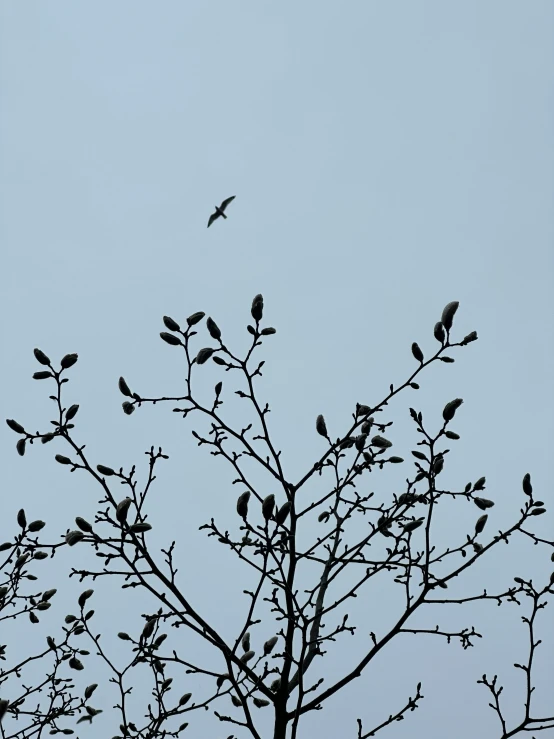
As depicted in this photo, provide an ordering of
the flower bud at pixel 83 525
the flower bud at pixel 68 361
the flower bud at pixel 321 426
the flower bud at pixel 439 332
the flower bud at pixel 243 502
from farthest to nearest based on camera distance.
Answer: the flower bud at pixel 321 426 → the flower bud at pixel 68 361 → the flower bud at pixel 439 332 → the flower bud at pixel 243 502 → the flower bud at pixel 83 525

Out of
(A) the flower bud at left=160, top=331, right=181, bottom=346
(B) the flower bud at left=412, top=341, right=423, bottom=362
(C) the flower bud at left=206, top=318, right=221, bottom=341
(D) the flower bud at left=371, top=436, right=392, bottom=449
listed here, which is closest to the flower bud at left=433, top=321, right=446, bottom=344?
(B) the flower bud at left=412, top=341, right=423, bottom=362

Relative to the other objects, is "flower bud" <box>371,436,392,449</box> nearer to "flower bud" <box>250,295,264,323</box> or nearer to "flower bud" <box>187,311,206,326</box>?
"flower bud" <box>250,295,264,323</box>

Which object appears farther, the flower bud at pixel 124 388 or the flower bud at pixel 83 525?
the flower bud at pixel 124 388

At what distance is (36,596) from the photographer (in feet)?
19.1

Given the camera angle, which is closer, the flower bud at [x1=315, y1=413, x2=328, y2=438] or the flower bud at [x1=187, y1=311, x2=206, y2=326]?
the flower bud at [x1=187, y1=311, x2=206, y2=326]

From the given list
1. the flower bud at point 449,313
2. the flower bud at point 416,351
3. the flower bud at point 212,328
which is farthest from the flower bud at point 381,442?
the flower bud at point 212,328

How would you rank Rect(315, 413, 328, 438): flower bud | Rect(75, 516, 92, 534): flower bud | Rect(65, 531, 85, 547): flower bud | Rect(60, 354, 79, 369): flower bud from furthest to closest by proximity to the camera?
Rect(315, 413, 328, 438): flower bud < Rect(60, 354, 79, 369): flower bud < Rect(75, 516, 92, 534): flower bud < Rect(65, 531, 85, 547): flower bud

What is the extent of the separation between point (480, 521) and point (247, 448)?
1696 millimetres

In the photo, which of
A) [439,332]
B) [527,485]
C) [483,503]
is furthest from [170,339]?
[527,485]

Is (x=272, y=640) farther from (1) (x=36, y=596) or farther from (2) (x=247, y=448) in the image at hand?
(1) (x=36, y=596)

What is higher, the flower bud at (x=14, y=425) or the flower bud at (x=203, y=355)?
the flower bud at (x=203, y=355)

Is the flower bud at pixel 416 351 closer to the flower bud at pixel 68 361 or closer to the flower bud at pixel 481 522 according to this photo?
the flower bud at pixel 481 522

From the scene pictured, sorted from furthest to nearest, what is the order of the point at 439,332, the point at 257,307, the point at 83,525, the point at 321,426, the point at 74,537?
1. the point at 321,426
2. the point at 257,307
3. the point at 439,332
4. the point at 83,525
5. the point at 74,537

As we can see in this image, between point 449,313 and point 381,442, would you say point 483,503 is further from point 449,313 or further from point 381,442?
point 449,313
